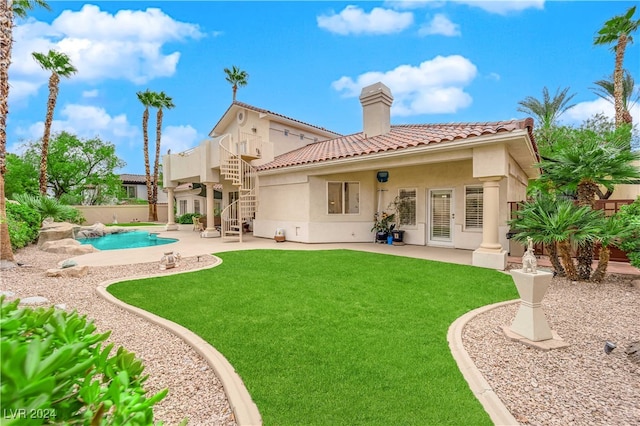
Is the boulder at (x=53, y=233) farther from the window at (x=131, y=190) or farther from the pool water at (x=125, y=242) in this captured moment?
the window at (x=131, y=190)

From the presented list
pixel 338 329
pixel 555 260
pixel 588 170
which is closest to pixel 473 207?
pixel 555 260

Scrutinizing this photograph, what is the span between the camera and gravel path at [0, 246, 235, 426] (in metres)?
2.86

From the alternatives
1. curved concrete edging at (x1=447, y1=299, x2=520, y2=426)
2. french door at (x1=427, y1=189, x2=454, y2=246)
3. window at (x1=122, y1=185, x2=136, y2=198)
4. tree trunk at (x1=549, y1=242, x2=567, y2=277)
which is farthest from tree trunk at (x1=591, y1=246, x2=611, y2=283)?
window at (x1=122, y1=185, x2=136, y2=198)

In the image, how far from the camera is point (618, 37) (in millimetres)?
17969

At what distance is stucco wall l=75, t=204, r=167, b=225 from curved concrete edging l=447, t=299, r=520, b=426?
109 ft

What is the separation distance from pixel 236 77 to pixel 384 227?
26452 millimetres

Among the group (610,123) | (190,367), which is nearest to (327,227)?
(190,367)

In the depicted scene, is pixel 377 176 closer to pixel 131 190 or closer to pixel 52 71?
pixel 52 71

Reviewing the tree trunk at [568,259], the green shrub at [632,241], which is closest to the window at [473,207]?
the tree trunk at [568,259]

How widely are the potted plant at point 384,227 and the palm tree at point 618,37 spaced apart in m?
17.0

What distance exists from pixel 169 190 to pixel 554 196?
20.9 m

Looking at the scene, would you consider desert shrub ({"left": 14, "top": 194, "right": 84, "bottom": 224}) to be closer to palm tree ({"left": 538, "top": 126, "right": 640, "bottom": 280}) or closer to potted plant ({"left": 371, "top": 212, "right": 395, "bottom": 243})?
potted plant ({"left": 371, "top": 212, "right": 395, "bottom": 243})

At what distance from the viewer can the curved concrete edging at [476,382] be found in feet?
9.01

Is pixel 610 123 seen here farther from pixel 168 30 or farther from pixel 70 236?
pixel 70 236
